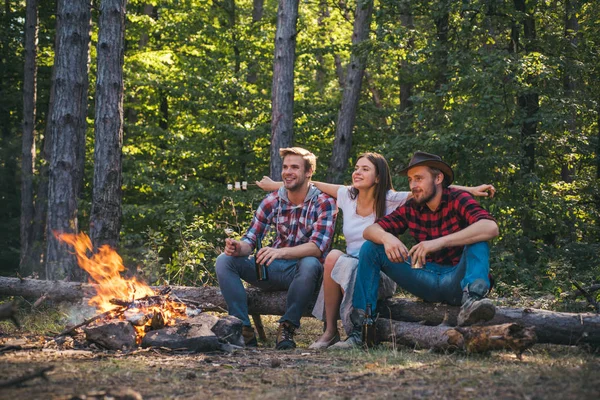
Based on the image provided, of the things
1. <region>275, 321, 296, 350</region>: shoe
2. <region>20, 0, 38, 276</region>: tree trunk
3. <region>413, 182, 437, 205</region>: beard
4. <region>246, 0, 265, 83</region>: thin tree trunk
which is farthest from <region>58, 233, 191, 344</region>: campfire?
<region>246, 0, 265, 83</region>: thin tree trunk

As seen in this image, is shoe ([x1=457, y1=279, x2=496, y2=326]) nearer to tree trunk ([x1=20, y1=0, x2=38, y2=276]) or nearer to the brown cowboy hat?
the brown cowboy hat

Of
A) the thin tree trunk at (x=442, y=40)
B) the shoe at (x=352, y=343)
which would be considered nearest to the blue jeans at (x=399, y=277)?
the shoe at (x=352, y=343)

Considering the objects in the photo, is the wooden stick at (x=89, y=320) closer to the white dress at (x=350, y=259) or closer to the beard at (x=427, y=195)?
the white dress at (x=350, y=259)

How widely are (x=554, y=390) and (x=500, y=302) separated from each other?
13.8 ft

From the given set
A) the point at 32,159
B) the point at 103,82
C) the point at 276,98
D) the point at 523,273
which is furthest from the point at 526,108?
the point at 32,159

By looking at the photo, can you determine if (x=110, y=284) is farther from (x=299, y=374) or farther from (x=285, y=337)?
(x=299, y=374)

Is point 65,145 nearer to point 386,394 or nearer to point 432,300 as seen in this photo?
point 432,300

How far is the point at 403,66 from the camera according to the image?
1666cm

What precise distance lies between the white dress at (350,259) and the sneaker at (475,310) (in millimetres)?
1056

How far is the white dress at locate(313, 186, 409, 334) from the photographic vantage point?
6.22 m

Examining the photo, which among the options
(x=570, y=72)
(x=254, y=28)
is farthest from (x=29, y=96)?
(x=570, y=72)

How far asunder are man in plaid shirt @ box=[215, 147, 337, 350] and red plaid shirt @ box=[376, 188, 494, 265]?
745 mm

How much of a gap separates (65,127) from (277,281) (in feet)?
18.0

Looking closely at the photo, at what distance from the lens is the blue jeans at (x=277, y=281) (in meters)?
6.42
